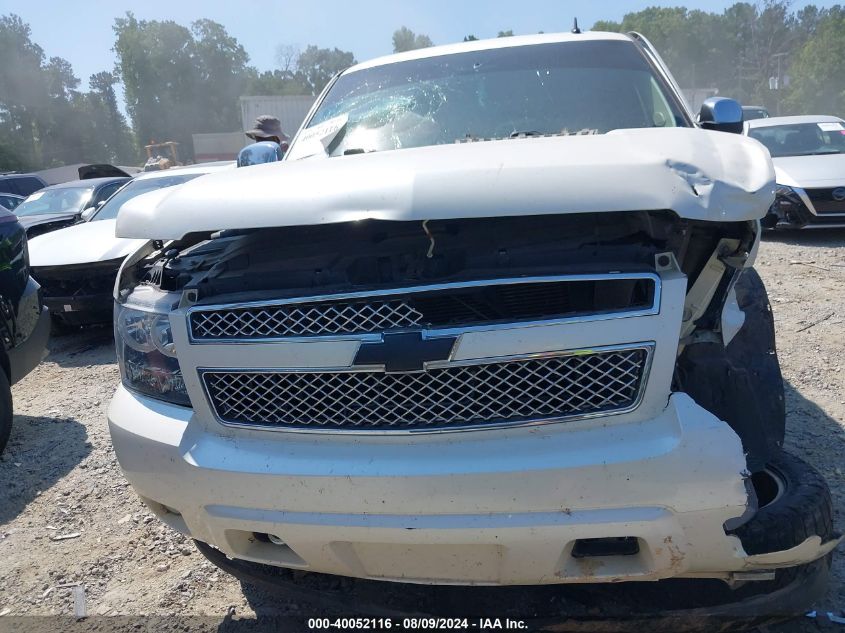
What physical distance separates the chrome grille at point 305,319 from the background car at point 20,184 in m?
18.0

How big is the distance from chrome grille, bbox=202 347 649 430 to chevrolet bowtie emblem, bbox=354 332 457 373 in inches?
1.4

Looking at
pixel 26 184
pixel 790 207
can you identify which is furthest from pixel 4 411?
pixel 26 184

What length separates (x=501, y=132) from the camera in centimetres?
304

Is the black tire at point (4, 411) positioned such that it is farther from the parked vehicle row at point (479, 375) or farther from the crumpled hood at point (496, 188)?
the crumpled hood at point (496, 188)

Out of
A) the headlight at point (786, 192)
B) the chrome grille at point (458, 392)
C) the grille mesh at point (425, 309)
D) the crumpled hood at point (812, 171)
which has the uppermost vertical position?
the grille mesh at point (425, 309)

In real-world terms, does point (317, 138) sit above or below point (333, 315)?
above

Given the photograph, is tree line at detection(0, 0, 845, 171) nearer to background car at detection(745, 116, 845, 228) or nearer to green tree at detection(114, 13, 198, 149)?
green tree at detection(114, 13, 198, 149)

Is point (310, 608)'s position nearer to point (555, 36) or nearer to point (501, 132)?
point (501, 132)

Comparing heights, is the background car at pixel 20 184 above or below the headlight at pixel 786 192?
above

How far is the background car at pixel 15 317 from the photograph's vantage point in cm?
404

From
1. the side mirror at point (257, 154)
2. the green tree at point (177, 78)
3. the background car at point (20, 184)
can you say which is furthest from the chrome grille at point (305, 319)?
the green tree at point (177, 78)

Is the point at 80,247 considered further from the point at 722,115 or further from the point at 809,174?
the point at 809,174

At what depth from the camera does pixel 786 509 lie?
5.81 ft

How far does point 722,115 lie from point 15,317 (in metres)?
4.13
